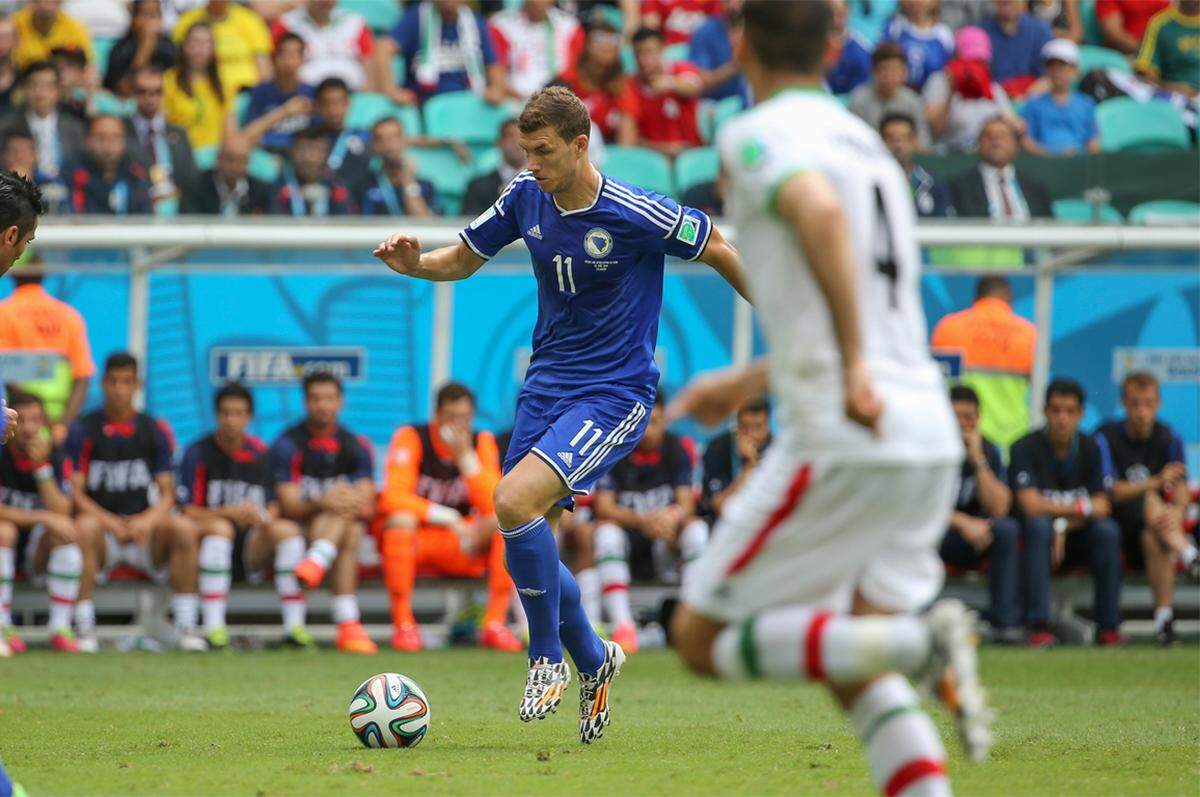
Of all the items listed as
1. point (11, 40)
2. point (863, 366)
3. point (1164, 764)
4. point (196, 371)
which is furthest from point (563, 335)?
point (11, 40)

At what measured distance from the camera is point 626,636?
40.1 ft

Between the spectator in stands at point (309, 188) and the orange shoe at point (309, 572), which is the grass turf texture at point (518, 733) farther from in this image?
the spectator in stands at point (309, 188)

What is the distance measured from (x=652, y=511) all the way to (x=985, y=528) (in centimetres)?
234

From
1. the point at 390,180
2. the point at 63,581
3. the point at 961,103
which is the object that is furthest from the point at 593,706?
the point at 961,103

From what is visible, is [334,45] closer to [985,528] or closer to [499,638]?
[499,638]

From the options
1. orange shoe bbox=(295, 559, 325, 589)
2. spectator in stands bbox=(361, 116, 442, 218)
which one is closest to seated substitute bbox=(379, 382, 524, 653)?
orange shoe bbox=(295, 559, 325, 589)

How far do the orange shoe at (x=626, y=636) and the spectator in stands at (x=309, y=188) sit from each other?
3852 millimetres


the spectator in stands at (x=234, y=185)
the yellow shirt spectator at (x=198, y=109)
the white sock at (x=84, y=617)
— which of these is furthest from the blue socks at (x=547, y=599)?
the yellow shirt spectator at (x=198, y=109)

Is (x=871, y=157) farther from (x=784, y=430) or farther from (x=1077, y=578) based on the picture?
(x=1077, y=578)

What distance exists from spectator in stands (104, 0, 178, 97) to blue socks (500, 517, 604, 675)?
31.0 feet

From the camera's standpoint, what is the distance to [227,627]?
44.1ft

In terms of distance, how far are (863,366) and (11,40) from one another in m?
12.3

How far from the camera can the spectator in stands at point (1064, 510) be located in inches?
488

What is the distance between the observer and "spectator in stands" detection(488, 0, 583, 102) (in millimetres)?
16188
